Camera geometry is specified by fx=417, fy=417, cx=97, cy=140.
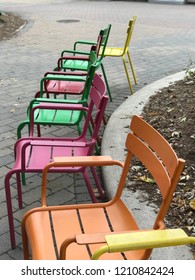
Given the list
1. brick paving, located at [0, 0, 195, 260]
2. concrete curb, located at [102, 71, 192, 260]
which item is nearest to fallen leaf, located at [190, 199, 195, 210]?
concrete curb, located at [102, 71, 192, 260]

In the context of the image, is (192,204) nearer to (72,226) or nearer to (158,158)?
(158,158)

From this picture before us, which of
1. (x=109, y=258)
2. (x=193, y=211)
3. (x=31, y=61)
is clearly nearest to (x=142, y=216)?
(x=193, y=211)

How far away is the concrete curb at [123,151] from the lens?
8.20ft

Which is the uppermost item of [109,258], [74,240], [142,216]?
[74,240]

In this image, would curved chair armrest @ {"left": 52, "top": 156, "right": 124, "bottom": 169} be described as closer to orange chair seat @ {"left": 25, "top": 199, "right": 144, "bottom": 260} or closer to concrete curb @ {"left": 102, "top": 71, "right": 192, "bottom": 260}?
orange chair seat @ {"left": 25, "top": 199, "right": 144, "bottom": 260}

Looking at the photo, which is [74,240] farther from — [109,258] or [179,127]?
[179,127]

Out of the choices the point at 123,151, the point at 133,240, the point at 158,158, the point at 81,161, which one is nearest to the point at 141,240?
A: the point at 133,240

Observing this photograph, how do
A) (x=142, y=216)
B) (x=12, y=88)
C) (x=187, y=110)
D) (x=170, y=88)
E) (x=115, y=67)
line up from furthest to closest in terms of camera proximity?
A: (x=115, y=67), (x=12, y=88), (x=170, y=88), (x=187, y=110), (x=142, y=216)

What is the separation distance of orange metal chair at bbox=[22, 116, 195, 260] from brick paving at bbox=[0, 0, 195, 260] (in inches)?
24.3

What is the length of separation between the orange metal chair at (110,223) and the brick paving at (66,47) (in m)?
0.62

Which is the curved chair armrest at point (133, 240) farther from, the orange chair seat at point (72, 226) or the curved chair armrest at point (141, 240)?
the orange chair seat at point (72, 226)

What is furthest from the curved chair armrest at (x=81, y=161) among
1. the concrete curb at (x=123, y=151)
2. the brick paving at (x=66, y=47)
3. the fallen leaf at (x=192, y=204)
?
the fallen leaf at (x=192, y=204)

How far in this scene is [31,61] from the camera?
25.9 feet

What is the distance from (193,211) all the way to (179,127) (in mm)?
1304
